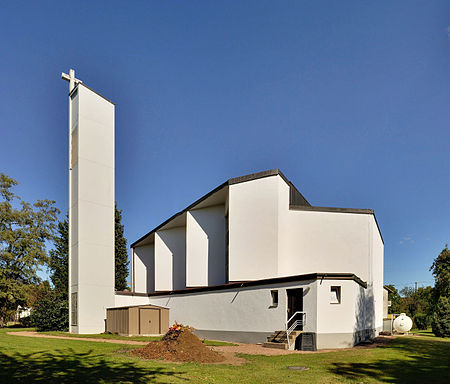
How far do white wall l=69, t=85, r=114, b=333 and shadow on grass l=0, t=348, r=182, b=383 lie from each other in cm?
1340

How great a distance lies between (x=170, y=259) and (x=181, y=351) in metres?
21.5

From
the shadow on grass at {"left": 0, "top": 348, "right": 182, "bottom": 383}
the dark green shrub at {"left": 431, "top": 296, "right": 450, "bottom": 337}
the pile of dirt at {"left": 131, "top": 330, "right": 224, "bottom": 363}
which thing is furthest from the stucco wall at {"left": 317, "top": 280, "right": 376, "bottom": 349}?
the dark green shrub at {"left": 431, "top": 296, "right": 450, "bottom": 337}

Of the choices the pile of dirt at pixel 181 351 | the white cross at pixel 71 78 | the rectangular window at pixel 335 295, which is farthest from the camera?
the white cross at pixel 71 78

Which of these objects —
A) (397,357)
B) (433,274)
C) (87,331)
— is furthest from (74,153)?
(433,274)

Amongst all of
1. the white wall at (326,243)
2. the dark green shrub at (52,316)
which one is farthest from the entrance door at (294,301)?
the dark green shrub at (52,316)

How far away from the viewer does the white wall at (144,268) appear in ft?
125

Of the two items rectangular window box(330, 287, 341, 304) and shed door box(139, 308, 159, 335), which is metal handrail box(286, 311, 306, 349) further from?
shed door box(139, 308, 159, 335)

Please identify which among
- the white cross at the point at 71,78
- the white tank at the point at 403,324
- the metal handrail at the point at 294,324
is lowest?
the white tank at the point at 403,324

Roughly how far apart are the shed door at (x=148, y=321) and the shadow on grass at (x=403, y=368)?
48.8 ft

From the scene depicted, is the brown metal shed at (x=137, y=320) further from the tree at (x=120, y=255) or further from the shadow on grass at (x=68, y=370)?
the tree at (x=120, y=255)

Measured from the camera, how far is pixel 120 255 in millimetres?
43281

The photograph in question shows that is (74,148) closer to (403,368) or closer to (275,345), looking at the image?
(275,345)

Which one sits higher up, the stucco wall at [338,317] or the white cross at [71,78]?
the white cross at [71,78]

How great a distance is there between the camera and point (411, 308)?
56031 mm
